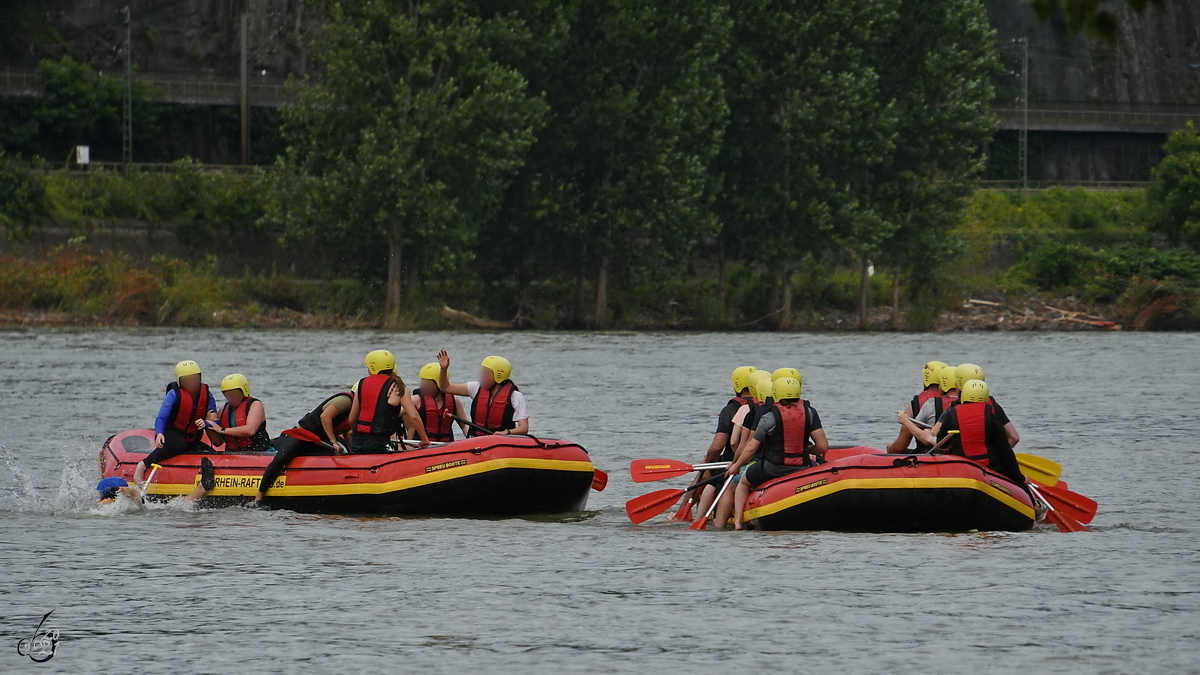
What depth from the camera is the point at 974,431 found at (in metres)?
14.9

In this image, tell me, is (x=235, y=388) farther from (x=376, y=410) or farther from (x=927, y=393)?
(x=927, y=393)

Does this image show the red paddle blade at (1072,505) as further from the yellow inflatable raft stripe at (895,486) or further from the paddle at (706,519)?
the paddle at (706,519)

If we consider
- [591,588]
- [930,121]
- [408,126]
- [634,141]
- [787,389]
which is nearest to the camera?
[591,588]

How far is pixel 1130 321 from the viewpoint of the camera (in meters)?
60.2

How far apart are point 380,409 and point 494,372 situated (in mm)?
1261

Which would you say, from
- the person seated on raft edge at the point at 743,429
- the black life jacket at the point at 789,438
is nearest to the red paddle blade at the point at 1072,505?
the black life jacket at the point at 789,438

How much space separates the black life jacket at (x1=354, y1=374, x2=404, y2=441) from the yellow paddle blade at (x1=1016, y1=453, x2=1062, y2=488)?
617 cm

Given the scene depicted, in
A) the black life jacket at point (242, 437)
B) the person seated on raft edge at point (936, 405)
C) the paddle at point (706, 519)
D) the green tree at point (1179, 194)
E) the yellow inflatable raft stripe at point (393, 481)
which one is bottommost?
the paddle at point (706, 519)

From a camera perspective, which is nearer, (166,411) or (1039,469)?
(166,411)

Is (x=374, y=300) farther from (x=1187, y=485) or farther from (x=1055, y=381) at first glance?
(x=1187, y=485)

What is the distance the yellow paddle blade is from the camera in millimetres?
16766

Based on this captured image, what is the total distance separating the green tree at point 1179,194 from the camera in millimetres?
62656

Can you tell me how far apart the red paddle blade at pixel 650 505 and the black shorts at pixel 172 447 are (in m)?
4.41

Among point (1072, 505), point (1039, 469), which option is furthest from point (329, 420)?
point (1072, 505)
